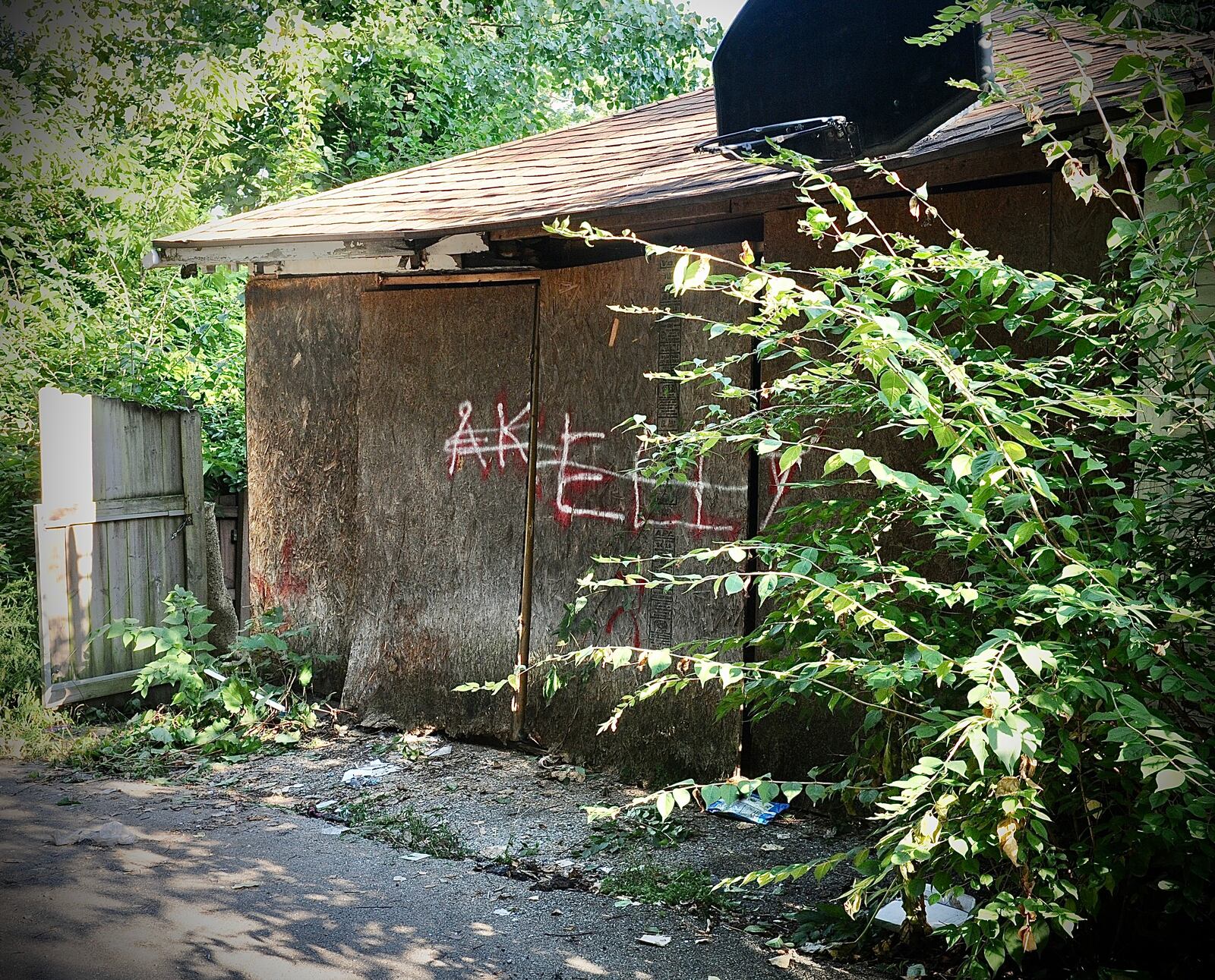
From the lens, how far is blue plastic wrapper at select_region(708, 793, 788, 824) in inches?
190

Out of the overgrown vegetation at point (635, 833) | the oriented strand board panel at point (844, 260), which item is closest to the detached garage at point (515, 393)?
the oriented strand board panel at point (844, 260)

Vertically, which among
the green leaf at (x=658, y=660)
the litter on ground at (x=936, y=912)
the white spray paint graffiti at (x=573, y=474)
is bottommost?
the litter on ground at (x=936, y=912)

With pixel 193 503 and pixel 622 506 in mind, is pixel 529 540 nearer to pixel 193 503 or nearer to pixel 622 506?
pixel 622 506

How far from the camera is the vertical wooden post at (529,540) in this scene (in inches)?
233

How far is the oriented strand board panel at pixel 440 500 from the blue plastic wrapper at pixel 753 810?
1.53 m

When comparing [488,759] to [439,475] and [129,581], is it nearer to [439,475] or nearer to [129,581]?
[439,475]

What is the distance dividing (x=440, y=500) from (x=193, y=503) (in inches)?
83.8

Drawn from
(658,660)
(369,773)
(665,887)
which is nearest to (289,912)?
(665,887)

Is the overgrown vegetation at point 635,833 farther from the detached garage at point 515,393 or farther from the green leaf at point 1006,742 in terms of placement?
the green leaf at point 1006,742

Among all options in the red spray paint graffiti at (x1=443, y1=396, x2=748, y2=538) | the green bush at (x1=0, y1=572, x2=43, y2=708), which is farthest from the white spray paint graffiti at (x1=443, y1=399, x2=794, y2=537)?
the green bush at (x1=0, y1=572, x2=43, y2=708)

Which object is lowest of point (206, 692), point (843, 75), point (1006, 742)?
point (206, 692)

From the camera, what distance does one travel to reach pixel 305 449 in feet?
23.1

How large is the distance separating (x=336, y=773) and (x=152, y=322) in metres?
6.26

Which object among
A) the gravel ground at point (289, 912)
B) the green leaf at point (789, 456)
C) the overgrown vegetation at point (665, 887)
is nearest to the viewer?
the green leaf at point (789, 456)
